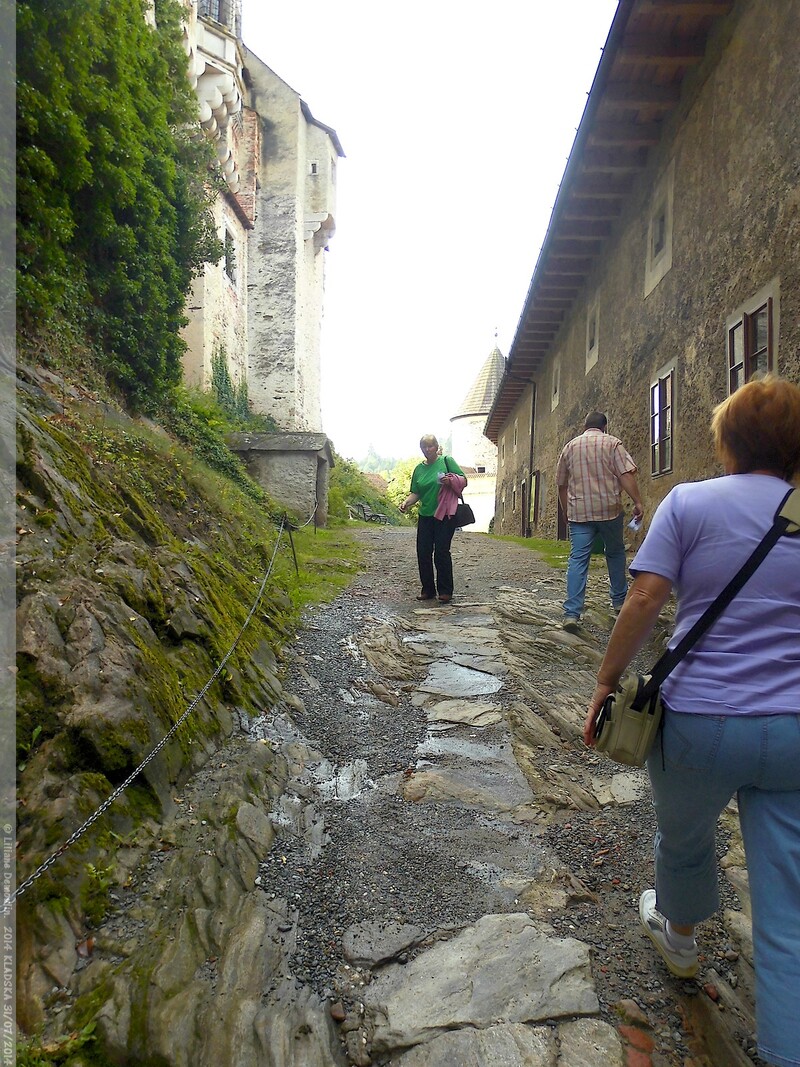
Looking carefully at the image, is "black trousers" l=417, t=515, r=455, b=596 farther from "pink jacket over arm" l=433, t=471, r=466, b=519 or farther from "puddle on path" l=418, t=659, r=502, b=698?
"puddle on path" l=418, t=659, r=502, b=698

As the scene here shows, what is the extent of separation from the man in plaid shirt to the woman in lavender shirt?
4.30 meters

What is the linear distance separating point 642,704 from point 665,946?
1.00 m

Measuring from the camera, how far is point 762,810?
1.81 meters

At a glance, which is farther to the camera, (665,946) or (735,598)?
(665,946)

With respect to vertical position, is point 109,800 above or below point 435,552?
below

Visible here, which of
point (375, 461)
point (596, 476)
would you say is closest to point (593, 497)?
point (596, 476)

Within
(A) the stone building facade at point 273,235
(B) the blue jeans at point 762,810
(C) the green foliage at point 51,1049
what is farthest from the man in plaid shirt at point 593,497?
(A) the stone building facade at point 273,235

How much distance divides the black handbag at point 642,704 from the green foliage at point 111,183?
6.48 meters

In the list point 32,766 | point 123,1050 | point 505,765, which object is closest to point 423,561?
point 505,765

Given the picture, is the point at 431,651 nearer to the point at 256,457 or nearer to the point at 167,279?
the point at 167,279

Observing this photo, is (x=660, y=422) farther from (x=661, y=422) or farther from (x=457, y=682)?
(x=457, y=682)

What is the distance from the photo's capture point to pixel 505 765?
402 centimetres

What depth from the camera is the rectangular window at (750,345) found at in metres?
6.74

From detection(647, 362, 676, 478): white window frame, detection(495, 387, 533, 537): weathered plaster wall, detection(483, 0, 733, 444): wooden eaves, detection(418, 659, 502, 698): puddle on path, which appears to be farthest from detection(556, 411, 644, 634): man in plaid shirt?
detection(495, 387, 533, 537): weathered plaster wall
